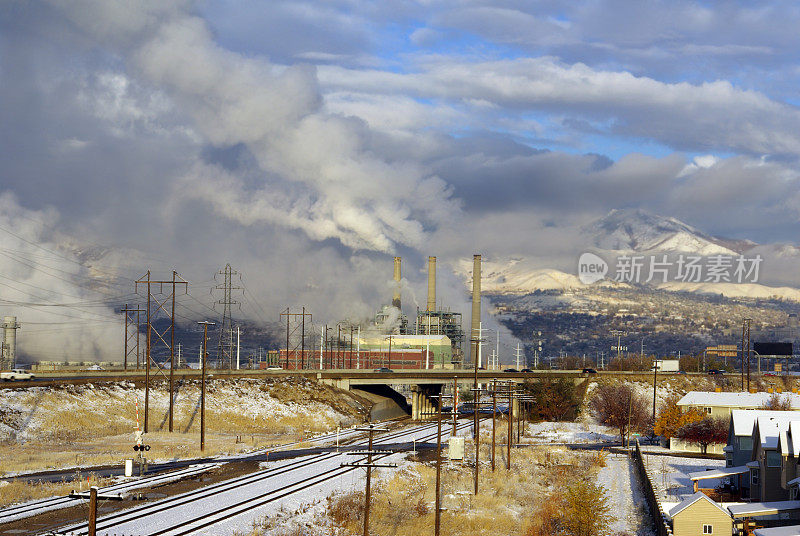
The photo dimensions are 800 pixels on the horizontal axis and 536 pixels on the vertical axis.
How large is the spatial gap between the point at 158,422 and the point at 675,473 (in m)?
51.6

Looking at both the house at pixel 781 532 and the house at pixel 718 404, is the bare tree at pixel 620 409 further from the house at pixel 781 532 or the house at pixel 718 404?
the house at pixel 781 532

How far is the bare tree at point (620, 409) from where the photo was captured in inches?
3763

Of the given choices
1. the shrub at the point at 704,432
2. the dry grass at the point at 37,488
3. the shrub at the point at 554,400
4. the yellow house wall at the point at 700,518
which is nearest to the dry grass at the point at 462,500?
the yellow house wall at the point at 700,518

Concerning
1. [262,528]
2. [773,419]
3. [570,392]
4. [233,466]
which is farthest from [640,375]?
[262,528]

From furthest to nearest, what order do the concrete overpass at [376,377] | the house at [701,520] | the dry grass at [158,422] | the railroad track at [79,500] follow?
the concrete overpass at [376,377] → the dry grass at [158,422] → the house at [701,520] → the railroad track at [79,500]

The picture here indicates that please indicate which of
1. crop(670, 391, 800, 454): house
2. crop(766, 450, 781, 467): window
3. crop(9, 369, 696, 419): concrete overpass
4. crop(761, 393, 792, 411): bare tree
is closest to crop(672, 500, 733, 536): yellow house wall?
crop(766, 450, 781, 467): window

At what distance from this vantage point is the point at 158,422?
91.0 m

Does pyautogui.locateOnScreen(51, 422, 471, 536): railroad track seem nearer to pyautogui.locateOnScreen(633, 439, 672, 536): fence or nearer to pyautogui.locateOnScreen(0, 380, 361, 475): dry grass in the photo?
pyautogui.locateOnScreen(0, 380, 361, 475): dry grass

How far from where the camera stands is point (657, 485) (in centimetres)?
6047

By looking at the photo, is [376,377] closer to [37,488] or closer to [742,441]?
[742,441]

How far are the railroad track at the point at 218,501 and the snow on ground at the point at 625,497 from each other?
53.2 feet

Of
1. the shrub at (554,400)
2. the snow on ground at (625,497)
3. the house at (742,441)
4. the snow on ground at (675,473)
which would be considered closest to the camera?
the snow on ground at (625,497)

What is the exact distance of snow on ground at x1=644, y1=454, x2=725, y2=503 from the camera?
57.4 meters

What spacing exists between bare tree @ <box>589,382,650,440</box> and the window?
37365mm
